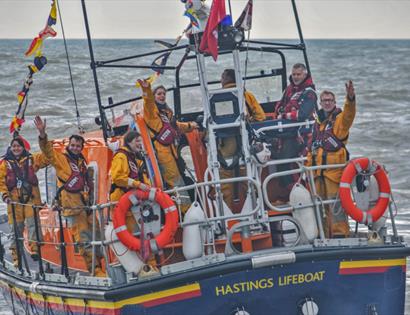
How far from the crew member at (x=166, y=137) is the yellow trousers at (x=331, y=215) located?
1292 mm

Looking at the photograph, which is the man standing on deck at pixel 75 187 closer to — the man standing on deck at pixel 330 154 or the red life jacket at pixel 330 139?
the man standing on deck at pixel 330 154

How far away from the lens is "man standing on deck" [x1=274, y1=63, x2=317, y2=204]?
10031 mm

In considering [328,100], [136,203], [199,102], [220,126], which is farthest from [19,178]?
[328,100]

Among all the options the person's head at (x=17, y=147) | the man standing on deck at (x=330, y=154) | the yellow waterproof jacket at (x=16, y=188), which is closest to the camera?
A: the man standing on deck at (x=330, y=154)

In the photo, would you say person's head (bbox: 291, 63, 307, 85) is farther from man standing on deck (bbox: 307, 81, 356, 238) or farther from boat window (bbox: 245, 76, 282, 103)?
boat window (bbox: 245, 76, 282, 103)

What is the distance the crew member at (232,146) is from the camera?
32.0 ft

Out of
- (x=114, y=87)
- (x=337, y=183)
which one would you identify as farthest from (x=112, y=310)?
(x=114, y=87)

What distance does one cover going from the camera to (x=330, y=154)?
31.5 ft

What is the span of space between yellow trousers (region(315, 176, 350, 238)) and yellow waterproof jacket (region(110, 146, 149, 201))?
67.4 inches

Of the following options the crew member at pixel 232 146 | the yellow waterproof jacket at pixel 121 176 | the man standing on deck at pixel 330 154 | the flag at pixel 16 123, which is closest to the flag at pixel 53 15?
the flag at pixel 16 123

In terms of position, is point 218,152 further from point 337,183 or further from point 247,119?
point 337,183

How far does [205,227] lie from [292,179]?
1.52m

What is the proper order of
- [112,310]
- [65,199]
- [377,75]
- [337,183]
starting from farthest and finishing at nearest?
[377,75] → [65,199] → [337,183] → [112,310]

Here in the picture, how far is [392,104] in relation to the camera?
33.8 m
